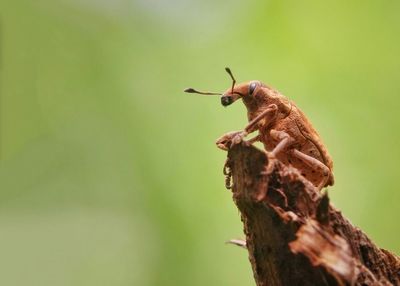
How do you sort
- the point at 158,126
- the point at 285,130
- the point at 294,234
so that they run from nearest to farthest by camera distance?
the point at 294,234, the point at 285,130, the point at 158,126

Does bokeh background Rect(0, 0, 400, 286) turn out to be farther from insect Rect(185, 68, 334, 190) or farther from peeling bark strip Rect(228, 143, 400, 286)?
peeling bark strip Rect(228, 143, 400, 286)

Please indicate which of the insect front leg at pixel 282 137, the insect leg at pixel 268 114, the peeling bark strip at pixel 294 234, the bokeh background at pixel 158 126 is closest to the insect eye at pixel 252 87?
the insect leg at pixel 268 114

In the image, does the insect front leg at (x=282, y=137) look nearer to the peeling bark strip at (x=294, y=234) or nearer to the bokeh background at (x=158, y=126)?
the peeling bark strip at (x=294, y=234)

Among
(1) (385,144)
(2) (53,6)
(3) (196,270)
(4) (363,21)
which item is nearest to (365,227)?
(1) (385,144)

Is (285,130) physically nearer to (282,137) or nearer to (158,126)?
(282,137)

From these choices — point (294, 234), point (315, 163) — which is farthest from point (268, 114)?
point (294, 234)

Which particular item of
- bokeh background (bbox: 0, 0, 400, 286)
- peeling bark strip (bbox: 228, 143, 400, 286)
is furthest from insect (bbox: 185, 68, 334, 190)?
bokeh background (bbox: 0, 0, 400, 286)
